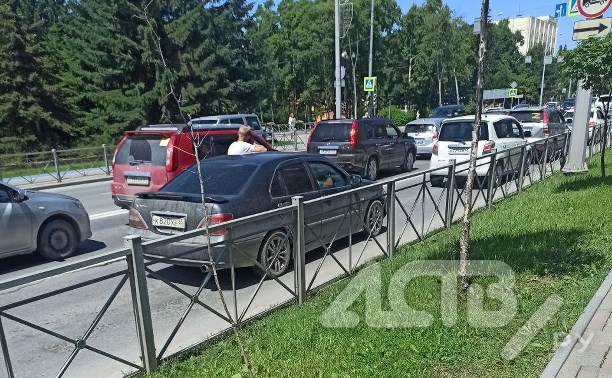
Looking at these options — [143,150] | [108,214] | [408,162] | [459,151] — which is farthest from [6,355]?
[408,162]

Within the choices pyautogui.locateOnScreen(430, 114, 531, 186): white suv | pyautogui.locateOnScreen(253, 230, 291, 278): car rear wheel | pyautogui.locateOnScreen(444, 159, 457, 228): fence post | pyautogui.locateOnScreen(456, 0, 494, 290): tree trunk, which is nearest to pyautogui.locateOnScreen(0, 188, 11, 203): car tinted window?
pyautogui.locateOnScreen(253, 230, 291, 278): car rear wheel

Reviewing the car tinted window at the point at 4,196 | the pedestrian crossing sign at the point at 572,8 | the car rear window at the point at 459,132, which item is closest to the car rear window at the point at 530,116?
the car rear window at the point at 459,132

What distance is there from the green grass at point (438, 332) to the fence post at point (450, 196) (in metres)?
1.31

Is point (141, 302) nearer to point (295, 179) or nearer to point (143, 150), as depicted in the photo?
point (295, 179)

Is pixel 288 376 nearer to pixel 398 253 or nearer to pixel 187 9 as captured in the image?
pixel 398 253

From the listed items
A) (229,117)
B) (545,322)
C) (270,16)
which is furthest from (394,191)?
(270,16)

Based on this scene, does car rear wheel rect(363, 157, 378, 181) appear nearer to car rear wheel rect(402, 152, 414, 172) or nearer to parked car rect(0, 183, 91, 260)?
car rear wheel rect(402, 152, 414, 172)

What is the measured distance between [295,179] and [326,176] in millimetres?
682

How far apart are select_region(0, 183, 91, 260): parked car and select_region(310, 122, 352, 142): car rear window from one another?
7.24m

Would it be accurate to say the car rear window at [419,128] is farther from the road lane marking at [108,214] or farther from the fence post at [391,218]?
the fence post at [391,218]

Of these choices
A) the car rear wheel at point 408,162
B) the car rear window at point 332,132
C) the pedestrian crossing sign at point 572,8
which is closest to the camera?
the pedestrian crossing sign at point 572,8

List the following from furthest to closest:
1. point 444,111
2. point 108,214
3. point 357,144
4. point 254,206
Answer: point 444,111, point 357,144, point 108,214, point 254,206

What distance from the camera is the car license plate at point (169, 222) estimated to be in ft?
16.4

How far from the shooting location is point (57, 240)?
252 inches
